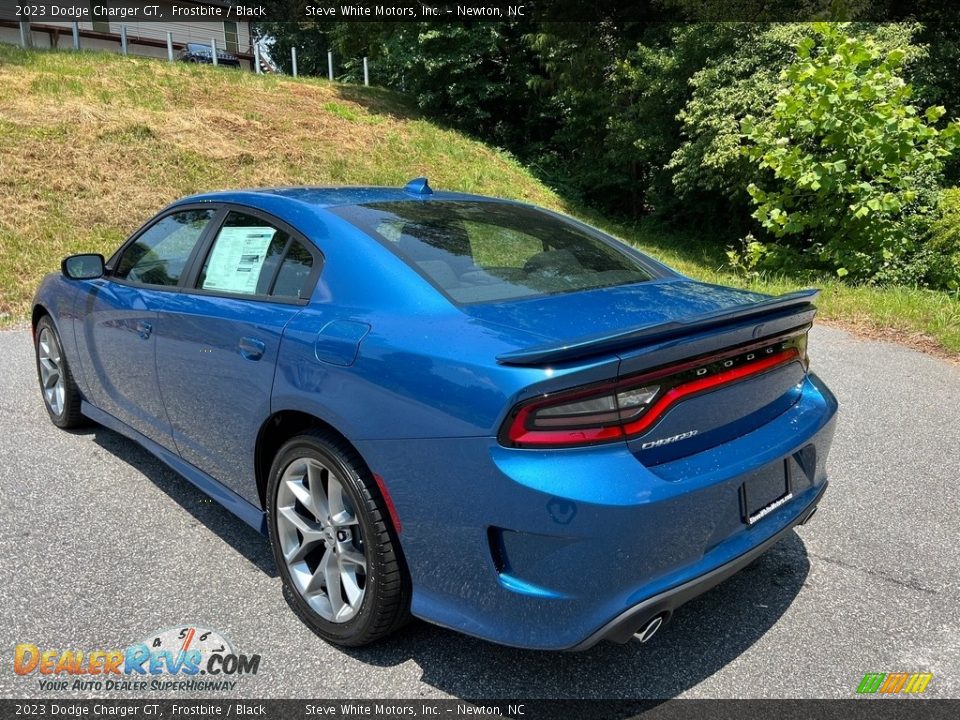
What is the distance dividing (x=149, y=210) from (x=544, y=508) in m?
11.7

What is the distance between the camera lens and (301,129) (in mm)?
16156

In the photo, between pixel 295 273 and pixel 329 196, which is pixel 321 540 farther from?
pixel 329 196

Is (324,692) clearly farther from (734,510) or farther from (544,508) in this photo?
(734,510)

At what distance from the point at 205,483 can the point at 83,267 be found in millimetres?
1589

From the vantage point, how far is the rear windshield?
8.29 feet

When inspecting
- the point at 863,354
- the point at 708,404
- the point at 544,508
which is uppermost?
the point at 708,404

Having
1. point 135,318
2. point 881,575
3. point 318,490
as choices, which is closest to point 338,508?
point 318,490

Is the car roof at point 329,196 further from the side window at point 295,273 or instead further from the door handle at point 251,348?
the door handle at point 251,348

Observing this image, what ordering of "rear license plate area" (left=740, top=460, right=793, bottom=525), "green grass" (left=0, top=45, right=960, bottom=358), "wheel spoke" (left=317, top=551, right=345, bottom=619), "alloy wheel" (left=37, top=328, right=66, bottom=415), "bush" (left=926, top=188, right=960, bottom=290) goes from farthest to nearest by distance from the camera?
"bush" (left=926, top=188, right=960, bottom=290), "green grass" (left=0, top=45, right=960, bottom=358), "alloy wheel" (left=37, top=328, right=66, bottom=415), "wheel spoke" (left=317, top=551, right=345, bottom=619), "rear license plate area" (left=740, top=460, right=793, bottom=525)

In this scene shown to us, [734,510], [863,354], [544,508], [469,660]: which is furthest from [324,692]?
[863,354]

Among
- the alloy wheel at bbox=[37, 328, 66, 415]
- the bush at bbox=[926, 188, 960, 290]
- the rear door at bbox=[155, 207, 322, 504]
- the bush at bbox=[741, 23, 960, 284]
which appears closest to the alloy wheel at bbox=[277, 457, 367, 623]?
the rear door at bbox=[155, 207, 322, 504]

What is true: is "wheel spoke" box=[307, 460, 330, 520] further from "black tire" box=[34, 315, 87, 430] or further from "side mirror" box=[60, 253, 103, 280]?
"black tire" box=[34, 315, 87, 430]

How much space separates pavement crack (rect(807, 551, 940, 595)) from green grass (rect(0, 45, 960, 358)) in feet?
13.9

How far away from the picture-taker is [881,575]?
111 inches
